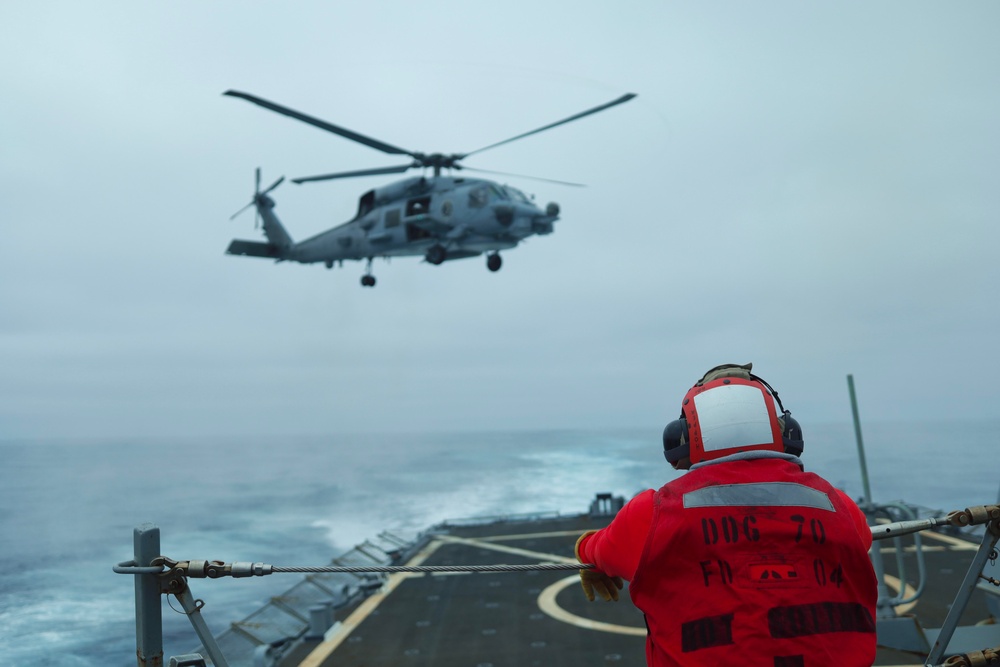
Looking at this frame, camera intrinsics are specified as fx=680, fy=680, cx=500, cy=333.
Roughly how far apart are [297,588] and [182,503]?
72258mm

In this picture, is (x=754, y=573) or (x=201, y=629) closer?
(x=754, y=573)

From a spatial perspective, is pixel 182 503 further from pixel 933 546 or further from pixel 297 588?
pixel 933 546

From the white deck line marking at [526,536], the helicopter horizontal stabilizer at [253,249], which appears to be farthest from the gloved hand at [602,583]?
the helicopter horizontal stabilizer at [253,249]

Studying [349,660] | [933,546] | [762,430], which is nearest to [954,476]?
[933,546]

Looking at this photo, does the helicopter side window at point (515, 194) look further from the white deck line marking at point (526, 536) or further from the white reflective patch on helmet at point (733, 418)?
the white reflective patch on helmet at point (733, 418)

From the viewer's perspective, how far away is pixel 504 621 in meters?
11.9

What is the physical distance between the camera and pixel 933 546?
1670 centimetres

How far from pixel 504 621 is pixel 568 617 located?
1.12 meters

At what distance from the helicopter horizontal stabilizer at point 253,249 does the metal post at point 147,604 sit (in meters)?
23.2

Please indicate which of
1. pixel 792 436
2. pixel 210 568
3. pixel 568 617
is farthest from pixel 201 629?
pixel 568 617

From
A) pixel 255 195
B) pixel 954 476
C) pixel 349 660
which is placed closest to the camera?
pixel 349 660

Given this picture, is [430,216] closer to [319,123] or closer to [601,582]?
[319,123]

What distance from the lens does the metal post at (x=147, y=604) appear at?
2609 mm

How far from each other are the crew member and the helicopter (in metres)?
15.8
